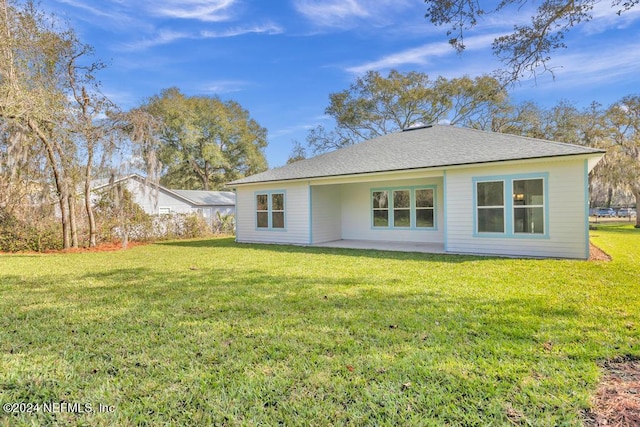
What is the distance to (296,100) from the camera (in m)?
23.8

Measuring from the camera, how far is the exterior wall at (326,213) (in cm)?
1241

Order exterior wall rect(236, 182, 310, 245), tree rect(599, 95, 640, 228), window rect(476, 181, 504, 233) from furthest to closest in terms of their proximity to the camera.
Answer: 1. tree rect(599, 95, 640, 228)
2. exterior wall rect(236, 182, 310, 245)
3. window rect(476, 181, 504, 233)

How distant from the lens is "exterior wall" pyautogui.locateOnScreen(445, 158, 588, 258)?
7.89 metres

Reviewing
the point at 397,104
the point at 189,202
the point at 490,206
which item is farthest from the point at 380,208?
the point at 189,202

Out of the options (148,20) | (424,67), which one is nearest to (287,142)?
Answer: (424,67)

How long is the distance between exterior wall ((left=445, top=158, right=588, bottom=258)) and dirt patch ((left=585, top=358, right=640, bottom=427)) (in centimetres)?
601

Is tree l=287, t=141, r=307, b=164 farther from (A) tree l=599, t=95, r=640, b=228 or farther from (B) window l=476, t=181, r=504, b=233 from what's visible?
(B) window l=476, t=181, r=504, b=233

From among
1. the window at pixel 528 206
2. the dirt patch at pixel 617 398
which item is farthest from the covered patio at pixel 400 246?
the dirt patch at pixel 617 398

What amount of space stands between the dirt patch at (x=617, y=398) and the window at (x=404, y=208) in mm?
8963

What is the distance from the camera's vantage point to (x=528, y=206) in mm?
8484

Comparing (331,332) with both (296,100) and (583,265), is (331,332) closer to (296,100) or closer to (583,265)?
(583,265)

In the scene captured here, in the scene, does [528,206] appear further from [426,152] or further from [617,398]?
[617,398]

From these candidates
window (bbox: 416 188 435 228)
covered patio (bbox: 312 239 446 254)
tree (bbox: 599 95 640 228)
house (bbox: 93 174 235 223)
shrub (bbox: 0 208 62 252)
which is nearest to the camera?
covered patio (bbox: 312 239 446 254)

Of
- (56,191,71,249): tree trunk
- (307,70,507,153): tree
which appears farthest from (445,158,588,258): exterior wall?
(307,70,507,153): tree
